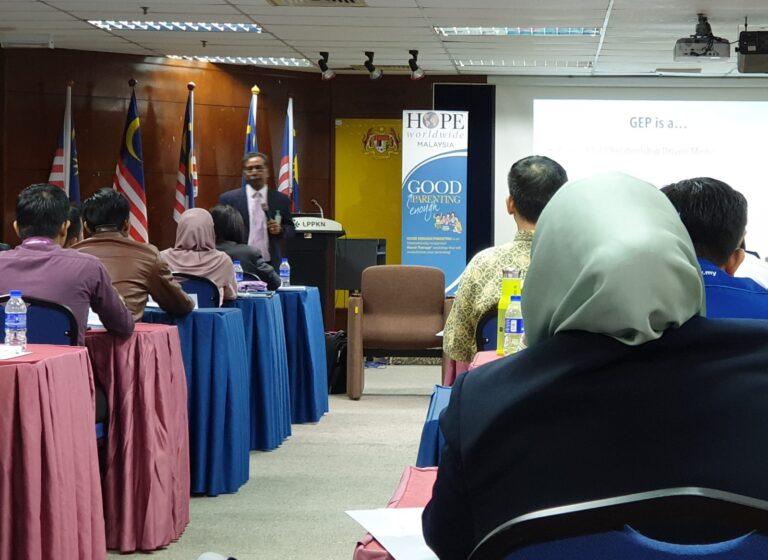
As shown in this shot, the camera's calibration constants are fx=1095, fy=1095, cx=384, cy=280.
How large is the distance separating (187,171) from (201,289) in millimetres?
5689

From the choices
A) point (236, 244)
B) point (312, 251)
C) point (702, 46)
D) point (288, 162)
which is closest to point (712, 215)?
point (236, 244)

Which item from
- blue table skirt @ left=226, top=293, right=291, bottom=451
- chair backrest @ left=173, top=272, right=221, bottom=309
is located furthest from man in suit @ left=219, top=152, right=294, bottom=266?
chair backrest @ left=173, top=272, right=221, bottom=309

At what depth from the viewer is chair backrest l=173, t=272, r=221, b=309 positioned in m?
5.38

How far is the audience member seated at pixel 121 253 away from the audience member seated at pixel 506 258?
126cm

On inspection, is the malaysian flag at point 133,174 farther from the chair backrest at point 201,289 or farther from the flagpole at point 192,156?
the chair backrest at point 201,289

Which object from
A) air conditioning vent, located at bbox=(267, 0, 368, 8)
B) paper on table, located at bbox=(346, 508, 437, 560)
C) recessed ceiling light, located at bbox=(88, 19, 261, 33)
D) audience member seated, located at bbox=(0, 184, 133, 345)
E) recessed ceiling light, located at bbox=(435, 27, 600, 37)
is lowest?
paper on table, located at bbox=(346, 508, 437, 560)

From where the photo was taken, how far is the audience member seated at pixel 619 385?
1.08 m

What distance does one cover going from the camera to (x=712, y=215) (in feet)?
7.86

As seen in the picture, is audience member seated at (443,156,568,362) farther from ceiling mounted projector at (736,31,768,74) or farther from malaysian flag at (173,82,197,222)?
malaysian flag at (173,82,197,222)

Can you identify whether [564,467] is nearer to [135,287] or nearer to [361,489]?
[135,287]

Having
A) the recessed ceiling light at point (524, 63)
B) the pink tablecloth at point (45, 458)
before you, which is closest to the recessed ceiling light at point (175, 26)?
the recessed ceiling light at point (524, 63)

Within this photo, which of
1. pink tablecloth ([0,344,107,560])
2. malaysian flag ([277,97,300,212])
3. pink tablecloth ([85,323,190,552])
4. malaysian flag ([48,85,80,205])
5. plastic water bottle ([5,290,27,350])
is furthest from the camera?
malaysian flag ([277,97,300,212])

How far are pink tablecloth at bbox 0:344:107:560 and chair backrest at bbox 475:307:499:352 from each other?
1.30 metres

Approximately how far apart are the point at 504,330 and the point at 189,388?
2272 millimetres
